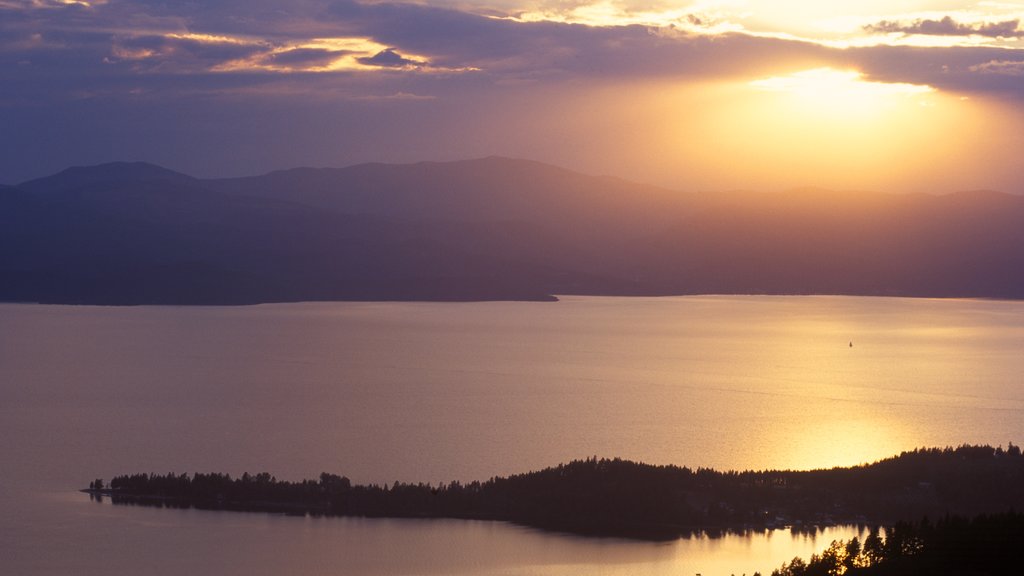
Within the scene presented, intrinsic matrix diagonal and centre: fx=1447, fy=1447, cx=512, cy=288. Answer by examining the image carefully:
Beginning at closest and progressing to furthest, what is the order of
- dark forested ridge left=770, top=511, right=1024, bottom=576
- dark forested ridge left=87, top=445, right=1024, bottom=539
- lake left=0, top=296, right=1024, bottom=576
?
1. dark forested ridge left=770, top=511, right=1024, bottom=576
2. lake left=0, top=296, right=1024, bottom=576
3. dark forested ridge left=87, top=445, right=1024, bottom=539

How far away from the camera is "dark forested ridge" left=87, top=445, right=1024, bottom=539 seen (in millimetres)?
40844

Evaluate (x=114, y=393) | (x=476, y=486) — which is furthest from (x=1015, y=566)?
(x=114, y=393)

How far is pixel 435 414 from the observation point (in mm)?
62594

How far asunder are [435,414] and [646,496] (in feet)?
73.8

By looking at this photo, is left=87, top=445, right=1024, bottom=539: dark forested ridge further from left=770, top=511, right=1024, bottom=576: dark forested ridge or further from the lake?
left=770, top=511, right=1024, bottom=576: dark forested ridge

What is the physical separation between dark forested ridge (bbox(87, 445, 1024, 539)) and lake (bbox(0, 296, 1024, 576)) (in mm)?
1188

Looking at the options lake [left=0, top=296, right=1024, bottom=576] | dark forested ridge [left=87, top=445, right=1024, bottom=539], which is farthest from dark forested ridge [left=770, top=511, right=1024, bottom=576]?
dark forested ridge [left=87, top=445, right=1024, bottom=539]

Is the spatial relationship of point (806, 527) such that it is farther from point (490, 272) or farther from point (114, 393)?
point (490, 272)

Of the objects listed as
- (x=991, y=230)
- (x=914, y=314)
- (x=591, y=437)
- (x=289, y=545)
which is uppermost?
(x=991, y=230)

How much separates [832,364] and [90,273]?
330 feet

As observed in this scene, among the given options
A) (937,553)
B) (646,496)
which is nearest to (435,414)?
(646,496)

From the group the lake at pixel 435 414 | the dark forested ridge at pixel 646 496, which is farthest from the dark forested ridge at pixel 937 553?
the dark forested ridge at pixel 646 496

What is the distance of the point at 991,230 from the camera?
623ft

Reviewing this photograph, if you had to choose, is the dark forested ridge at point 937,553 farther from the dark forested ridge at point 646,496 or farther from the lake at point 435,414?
the dark forested ridge at point 646,496
